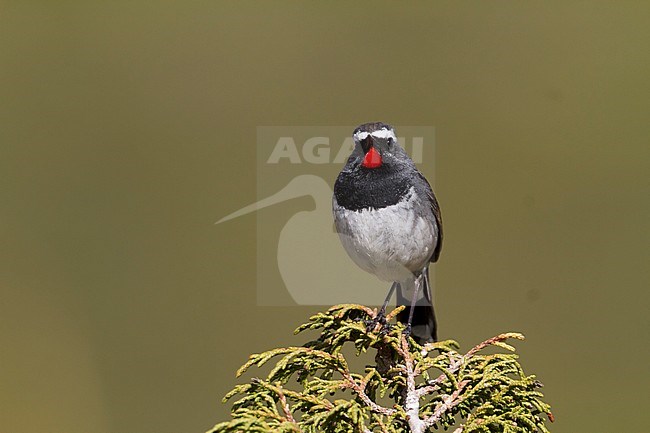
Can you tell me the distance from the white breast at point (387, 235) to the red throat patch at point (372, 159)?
179 mm

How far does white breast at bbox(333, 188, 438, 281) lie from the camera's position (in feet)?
9.99

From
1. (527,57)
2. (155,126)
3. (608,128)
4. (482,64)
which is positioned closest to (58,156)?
(155,126)

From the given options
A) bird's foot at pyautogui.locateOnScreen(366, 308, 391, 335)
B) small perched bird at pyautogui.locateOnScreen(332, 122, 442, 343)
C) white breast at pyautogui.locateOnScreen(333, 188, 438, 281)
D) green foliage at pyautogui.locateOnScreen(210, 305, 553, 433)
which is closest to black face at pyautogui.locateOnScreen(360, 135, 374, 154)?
small perched bird at pyautogui.locateOnScreen(332, 122, 442, 343)

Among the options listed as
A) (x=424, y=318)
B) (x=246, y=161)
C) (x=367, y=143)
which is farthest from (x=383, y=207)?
(x=246, y=161)

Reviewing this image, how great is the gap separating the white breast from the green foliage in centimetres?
62

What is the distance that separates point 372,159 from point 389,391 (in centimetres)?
97

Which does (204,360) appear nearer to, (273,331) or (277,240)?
(273,331)

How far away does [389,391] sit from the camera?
2.46 meters

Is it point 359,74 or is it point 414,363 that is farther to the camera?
point 359,74

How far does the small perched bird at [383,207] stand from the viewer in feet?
9.96

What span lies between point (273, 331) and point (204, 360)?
0.55 m

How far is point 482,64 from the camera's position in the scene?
7.09m

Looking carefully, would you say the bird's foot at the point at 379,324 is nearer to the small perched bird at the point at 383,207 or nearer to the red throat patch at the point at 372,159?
the small perched bird at the point at 383,207

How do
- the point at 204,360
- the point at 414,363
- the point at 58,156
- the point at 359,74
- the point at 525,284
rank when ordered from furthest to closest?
the point at 359,74
the point at 58,156
the point at 525,284
the point at 204,360
the point at 414,363
